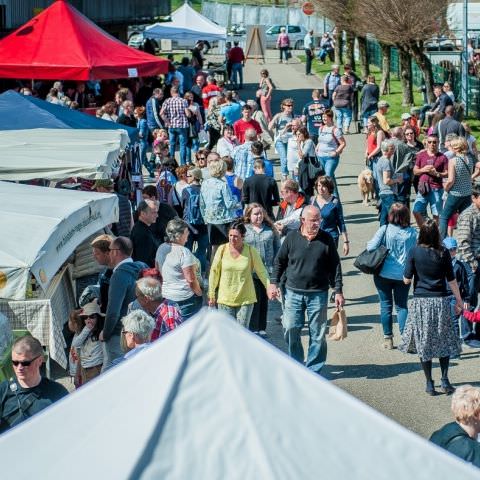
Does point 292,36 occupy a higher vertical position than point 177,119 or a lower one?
higher

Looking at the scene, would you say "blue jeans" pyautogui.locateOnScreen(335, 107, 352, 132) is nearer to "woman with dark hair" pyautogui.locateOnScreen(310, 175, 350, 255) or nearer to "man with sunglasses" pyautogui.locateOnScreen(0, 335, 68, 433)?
"woman with dark hair" pyautogui.locateOnScreen(310, 175, 350, 255)

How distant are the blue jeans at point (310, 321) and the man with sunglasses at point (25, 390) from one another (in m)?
3.48

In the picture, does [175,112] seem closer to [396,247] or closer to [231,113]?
[231,113]

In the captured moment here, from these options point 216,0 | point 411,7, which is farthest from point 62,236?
point 216,0

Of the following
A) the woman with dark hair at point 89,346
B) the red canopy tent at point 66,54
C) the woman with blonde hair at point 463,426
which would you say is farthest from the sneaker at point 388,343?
the red canopy tent at point 66,54

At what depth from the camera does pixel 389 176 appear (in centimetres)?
1553

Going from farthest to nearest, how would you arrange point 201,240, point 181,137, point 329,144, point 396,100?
point 396,100
point 181,137
point 329,144
point 201,240

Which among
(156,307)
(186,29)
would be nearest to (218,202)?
(156,307)

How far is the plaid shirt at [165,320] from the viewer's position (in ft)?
28.9

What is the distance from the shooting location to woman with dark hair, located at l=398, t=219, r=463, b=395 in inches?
389

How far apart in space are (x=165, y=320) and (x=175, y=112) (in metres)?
13.4

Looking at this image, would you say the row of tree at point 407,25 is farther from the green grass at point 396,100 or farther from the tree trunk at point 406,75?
the green grass at point 396,100

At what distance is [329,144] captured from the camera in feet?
57.8

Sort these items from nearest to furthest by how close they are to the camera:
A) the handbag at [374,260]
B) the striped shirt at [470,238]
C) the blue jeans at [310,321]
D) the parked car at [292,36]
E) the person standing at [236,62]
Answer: the blue jeans at [310,321] < the handbag at [374,260] < the striped shirt at [470,238] < the person standing at [236,62] < the parked car at [292,36]
